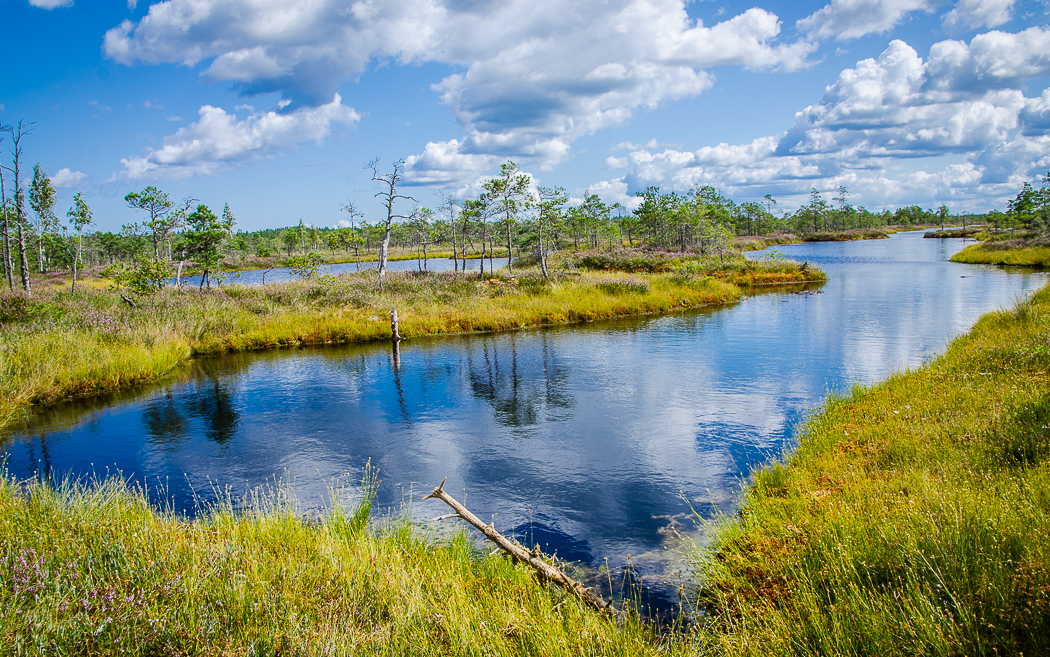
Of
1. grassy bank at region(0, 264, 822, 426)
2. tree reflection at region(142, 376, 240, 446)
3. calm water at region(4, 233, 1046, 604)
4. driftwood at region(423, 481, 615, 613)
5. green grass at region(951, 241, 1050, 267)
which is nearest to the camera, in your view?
driftwood at region(423, 481, 615, 613)

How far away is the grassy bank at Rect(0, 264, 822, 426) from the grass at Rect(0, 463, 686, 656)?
11663mm

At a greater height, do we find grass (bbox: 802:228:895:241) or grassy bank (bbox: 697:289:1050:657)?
grass (bbox: 802:228:895:241)

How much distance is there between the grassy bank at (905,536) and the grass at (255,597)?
3.79ft

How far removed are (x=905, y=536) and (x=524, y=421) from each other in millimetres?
8944

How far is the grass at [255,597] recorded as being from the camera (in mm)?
3867

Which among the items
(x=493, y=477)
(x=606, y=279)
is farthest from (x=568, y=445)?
(x=606, y=279)

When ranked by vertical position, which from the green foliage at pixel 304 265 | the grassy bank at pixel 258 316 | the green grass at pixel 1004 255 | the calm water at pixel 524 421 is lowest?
the calm water at pixel 524 421

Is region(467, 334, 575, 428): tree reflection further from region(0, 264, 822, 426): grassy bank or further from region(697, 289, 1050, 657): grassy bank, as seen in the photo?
region(697, 289, 1050, 657): grassy bank

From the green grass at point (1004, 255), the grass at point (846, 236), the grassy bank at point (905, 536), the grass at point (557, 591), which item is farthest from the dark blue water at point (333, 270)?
the grass at point (846, 236)

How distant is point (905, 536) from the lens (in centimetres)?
454

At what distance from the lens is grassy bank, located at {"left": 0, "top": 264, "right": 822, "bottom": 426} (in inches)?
620

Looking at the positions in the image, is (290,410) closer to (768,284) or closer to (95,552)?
(95,552)

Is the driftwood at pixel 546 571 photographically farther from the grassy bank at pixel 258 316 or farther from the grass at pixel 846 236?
the grass at pixel 846 236

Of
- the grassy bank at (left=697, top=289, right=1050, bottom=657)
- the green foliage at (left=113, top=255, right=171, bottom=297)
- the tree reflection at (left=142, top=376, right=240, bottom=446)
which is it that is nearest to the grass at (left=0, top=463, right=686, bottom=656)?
the grassy bank at (left=697, top=289, right=1050, bottom=657)
